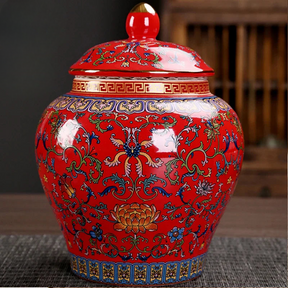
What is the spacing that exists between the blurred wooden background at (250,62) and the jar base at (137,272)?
43.8 inches

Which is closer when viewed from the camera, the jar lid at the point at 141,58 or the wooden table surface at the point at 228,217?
the jar lid at the point at 141,58

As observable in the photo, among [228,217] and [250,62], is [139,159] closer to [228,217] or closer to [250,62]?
[228,217]

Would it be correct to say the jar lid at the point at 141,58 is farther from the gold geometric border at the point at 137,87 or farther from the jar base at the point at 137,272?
the jar base at the point at 137,272

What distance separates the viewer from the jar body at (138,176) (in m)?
0.87

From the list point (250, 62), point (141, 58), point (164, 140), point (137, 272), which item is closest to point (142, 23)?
point (141, 58)

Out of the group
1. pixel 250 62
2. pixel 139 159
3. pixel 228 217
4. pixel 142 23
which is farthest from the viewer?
pixel 250 62

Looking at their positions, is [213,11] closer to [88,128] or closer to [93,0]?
[93,0]

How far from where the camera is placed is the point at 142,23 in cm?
99

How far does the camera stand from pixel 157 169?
87 cm

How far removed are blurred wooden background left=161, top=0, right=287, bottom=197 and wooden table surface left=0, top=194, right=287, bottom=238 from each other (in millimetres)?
638

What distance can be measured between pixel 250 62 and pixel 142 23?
52.7 inches

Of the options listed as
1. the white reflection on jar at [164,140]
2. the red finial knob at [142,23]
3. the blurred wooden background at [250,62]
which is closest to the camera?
the white reflection on jar at [164,140]

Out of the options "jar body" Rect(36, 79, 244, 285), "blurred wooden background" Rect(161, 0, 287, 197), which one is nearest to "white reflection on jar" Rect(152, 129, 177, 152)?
"jar body" Rect(36, 79, 244, 285)

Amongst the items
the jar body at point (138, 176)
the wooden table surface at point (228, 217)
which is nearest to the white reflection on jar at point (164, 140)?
the jar body at point (138, 176)
